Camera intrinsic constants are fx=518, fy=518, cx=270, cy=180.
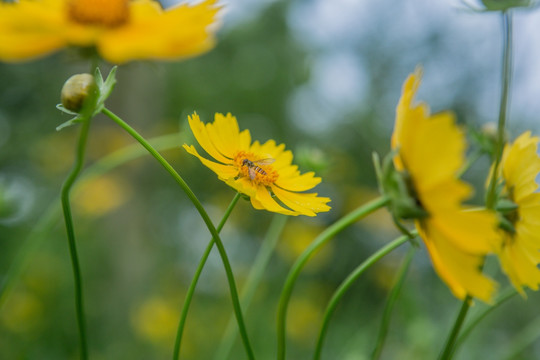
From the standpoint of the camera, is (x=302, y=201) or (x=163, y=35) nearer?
(x=163, y=35)

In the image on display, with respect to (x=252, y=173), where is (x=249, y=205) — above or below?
above

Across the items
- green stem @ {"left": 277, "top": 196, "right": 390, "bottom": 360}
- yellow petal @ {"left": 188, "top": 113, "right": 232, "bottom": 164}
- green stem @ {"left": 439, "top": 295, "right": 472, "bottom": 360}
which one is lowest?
green stem @ {"left": 439, "top": 295, "right": 472, "bottom": 360}

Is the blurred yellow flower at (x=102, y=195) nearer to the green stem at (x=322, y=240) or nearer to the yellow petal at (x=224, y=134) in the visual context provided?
the yellow petal at (x=224, y=134)

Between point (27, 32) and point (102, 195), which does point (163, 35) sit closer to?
point (27, 32)

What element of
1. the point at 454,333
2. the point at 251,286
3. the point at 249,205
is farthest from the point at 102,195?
the point at 454,333

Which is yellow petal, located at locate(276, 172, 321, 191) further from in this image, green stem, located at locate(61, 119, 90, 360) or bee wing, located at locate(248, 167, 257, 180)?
green stem, located at locate(61, 119, 90, 360)

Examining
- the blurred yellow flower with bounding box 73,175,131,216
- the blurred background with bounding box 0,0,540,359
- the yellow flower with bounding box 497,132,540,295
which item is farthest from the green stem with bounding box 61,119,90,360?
the blurred yellow flower with bounding box 73,175,131,216

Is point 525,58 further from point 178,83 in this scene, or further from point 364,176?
point 178,83
